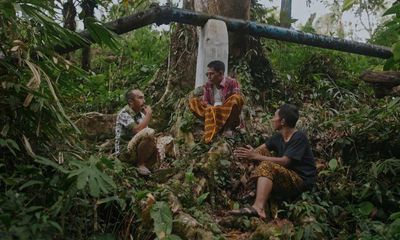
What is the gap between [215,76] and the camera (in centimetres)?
647

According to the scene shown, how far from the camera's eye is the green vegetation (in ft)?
12.1

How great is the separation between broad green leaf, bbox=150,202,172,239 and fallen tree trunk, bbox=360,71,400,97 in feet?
9.36

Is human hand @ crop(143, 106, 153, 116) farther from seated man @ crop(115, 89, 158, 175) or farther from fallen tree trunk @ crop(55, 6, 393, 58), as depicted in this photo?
fallen tree trunk @ crop(55, 6, 393, 58)

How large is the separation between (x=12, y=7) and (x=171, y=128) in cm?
382

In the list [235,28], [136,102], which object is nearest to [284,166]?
[136,102]

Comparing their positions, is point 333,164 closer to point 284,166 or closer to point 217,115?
point 284,166

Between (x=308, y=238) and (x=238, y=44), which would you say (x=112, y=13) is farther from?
(x=308, y=238)

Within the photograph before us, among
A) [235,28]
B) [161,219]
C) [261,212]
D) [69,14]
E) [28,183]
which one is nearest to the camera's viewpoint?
[28,183]

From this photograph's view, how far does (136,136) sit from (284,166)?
5.13ft

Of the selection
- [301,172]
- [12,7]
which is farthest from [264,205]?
[12,7]

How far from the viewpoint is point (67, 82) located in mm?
4328

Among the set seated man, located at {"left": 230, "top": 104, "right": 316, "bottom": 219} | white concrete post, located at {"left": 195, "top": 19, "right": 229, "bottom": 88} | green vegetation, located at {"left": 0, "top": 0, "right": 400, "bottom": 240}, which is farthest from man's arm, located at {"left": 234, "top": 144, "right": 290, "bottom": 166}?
white concrete post, located at {"left": 195, "top": 19, "right": 229, "bottom": 88}

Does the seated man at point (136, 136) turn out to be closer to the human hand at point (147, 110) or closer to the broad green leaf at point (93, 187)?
the human hand at point (147, 110)

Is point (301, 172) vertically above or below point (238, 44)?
below
